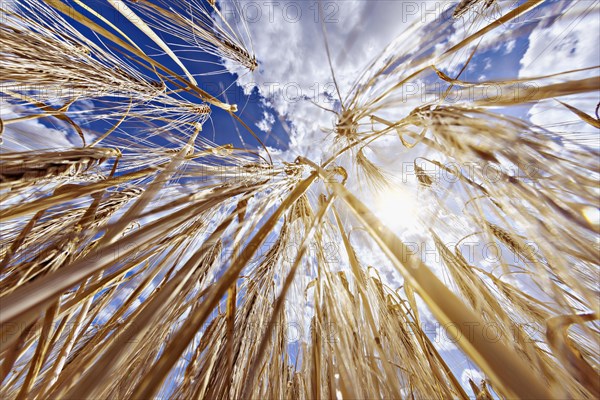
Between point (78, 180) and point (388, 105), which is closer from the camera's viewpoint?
point (388, 105)

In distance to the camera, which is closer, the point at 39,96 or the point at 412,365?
the point at 412,365

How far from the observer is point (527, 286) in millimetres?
753

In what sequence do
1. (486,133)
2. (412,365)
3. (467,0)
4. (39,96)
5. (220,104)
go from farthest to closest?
(467,0)
(220,104)
(39,96)
(412,365)
(486,133)

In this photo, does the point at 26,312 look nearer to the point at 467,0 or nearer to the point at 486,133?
the point at 486,133

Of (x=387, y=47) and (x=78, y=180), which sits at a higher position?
(x=387, y=47)

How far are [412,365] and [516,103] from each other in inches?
26.6

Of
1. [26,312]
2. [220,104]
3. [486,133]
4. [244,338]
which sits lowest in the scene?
[244,338]

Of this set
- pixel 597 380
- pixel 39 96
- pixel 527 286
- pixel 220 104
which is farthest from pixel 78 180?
pixel 527 286

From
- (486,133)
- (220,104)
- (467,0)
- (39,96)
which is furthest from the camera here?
(467,0)

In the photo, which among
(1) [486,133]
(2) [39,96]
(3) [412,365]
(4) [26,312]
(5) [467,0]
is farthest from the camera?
(5) [467,0]

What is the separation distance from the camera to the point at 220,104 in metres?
0.94

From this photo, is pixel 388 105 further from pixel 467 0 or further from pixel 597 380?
pixel 467 0

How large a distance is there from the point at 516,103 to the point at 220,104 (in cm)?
91

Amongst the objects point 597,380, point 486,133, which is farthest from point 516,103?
point 597,380
